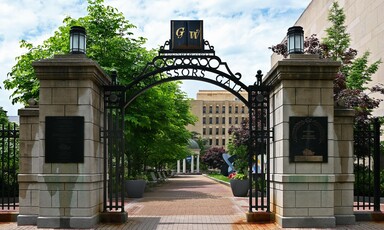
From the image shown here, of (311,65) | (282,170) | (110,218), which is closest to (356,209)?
(282,170)

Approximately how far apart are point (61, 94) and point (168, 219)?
4.65 meters

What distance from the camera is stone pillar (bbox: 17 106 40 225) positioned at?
42.8 feet

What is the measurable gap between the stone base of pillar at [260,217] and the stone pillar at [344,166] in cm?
163

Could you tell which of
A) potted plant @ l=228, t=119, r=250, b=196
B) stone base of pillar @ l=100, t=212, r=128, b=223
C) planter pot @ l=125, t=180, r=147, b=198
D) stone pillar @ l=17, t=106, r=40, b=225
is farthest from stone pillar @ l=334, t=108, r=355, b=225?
planter pot @ l=125, t=180, r=147, b=198

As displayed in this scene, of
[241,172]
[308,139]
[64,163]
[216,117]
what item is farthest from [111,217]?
[216,117]

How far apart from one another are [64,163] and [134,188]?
11745 millimetres

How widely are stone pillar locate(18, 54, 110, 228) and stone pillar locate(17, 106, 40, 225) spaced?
11cm

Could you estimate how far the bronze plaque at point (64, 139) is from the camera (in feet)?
41.1

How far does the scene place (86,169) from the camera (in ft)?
41.1

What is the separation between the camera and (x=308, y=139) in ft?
41.3

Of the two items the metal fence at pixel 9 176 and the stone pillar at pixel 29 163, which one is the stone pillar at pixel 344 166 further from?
the metal fence at pixel 9 176

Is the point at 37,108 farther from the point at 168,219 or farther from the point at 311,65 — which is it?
the point at 311,65

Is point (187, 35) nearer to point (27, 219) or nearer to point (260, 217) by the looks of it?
point (260, 217)

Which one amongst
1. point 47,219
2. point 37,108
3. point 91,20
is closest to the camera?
point 47,219
